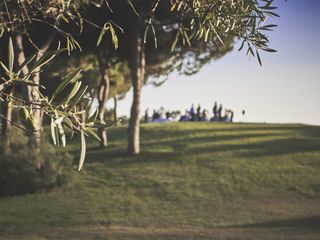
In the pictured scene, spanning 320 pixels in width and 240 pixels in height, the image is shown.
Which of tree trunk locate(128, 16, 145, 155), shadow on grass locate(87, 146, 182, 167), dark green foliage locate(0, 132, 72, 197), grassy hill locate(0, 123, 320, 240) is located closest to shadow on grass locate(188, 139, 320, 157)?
grassy hill locate(0, 123, 320, 240)

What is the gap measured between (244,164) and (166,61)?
453 inches

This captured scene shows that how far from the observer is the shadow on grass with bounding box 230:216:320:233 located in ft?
57.2

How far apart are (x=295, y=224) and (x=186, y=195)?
571 cm

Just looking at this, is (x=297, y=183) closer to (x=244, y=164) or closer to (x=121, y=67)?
(x=244, y=164)

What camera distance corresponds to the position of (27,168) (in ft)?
70.3

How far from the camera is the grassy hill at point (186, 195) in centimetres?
1753

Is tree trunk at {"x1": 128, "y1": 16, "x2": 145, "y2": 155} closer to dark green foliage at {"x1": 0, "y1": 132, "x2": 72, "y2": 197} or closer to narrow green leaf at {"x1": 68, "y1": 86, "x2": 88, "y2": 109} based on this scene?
dark green foliage at {"x1": 0, "y1": 132, "x2": 72, "y2": 197}

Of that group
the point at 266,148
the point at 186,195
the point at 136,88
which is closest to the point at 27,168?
the point at 186,195

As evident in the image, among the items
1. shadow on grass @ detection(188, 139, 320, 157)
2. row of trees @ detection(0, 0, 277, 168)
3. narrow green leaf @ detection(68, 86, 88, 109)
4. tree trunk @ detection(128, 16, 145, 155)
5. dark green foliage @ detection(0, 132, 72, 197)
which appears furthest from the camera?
shadow on grass @ detection(188, 139, 320, 157)

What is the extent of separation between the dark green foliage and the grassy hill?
21.2 inches

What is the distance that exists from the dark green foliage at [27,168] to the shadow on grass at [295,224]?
27.4 feet

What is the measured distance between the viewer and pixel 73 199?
22.0 meters

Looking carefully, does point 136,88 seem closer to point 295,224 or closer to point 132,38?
point 132,38

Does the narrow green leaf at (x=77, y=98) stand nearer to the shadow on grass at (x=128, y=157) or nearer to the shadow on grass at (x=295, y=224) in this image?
the shadow on grass at (x=295, y=224)
